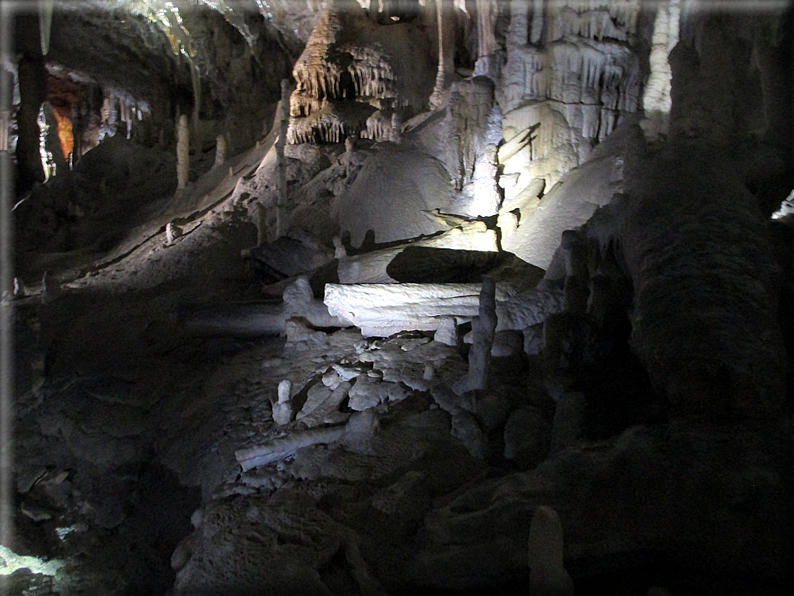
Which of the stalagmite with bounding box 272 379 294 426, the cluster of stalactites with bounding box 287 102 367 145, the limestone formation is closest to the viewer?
the stalagmite with bounding box 272 379 294 426

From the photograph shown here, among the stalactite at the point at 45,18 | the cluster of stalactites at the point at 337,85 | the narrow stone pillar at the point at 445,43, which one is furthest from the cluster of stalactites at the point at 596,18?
the stalactite at the point at 45,18

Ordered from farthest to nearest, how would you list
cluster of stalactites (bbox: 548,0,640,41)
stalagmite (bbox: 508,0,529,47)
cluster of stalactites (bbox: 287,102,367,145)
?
cluster of stalactites (bbox: 287,102,367,145), stalagmite (bbox: 508,0,529,47), cluster of stalactites (bbox: 548,0,640,41)

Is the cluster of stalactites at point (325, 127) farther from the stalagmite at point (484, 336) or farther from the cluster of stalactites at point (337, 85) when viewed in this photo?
the stalagmite at point (484, 336)

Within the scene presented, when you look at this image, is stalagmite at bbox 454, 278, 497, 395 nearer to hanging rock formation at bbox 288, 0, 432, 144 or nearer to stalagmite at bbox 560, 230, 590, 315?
stalagmite at bbox 560, 230, 590, 315

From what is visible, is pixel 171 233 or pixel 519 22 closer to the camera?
pixel 519 22

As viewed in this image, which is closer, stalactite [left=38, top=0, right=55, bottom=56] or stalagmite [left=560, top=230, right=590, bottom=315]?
stalagmite [left=560, top=230, right=590, bottom=315]

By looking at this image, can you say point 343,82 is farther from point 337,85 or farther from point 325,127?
point 325,127

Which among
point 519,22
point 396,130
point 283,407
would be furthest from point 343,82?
point 283,407

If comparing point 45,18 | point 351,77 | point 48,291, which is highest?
point 45,18

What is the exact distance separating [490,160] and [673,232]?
9.71m

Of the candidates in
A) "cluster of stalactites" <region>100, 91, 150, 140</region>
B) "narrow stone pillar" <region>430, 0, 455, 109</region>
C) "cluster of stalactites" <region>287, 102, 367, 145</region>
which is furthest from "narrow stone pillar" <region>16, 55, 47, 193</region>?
"narrow stone pillar" <region>430, 0, 455, 109</region>

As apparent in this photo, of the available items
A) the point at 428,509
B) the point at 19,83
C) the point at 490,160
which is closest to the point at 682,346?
the point at 428,509

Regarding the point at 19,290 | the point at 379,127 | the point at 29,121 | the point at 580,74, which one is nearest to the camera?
the point at 19,290

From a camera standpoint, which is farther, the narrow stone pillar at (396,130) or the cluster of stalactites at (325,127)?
the cluster of stalactites at (325,127)
